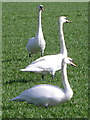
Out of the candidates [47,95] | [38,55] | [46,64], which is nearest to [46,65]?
[46,64]

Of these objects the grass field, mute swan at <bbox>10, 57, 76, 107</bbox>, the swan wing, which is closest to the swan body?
the swan wing

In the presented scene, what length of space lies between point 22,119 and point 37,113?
329mm

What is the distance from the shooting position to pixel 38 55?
523 inches

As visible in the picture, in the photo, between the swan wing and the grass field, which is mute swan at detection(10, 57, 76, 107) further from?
the swan wing

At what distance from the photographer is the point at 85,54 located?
44.2 ft

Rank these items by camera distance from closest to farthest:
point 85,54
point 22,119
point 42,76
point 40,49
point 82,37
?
point 22,119 < point 42,76 < point 40,49 < point 85,54 < point 82,37

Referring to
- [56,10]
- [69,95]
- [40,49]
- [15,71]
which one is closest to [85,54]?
[40,49]

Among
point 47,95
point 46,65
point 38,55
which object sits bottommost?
point 47,95

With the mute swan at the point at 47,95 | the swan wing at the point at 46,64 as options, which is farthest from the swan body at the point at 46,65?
the mute swan at the point at 47,95

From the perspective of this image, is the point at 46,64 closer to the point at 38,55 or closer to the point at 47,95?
the point at 47,95

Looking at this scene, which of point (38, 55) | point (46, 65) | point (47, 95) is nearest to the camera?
point (47, 95)

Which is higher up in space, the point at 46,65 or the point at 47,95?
the point at 46,65

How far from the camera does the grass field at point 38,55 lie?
7.53 metres

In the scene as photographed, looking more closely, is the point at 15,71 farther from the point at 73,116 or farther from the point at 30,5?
the point at 30,5
